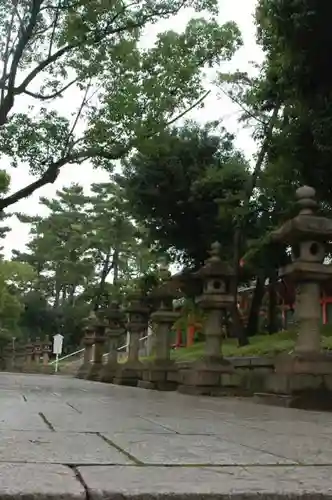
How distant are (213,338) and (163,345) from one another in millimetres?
2237

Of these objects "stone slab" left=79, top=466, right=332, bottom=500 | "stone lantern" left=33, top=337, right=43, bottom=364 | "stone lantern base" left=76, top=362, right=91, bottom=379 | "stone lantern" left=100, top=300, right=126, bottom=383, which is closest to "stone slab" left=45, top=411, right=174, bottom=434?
"stone slab" left=79, top=466, right=332, bottom=500

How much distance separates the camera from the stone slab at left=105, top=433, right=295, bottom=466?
2.31 metres

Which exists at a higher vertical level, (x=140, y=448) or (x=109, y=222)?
(x=109, y=222)

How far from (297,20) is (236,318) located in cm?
784

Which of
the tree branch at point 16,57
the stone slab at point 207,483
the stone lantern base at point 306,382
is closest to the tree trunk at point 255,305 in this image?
the tree branch at point 16,57

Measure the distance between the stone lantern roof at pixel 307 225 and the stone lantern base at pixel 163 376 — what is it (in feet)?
15.3

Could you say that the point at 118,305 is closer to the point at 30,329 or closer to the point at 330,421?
the point at 330,421

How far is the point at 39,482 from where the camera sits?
1.75m

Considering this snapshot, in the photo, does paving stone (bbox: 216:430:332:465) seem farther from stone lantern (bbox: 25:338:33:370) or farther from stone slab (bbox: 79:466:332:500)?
stone lantern (bbox: 25:338:33:370)

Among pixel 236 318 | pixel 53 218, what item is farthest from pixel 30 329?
pixel 236 318

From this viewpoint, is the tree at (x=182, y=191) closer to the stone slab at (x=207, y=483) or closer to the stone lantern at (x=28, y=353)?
the stone slab at (x=207, y=483)

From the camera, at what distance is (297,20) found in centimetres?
751

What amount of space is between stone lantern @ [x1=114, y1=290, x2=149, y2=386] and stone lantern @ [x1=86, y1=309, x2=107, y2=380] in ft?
13.8

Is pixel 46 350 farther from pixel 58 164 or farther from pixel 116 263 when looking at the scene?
pixel 58 164
